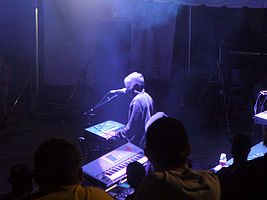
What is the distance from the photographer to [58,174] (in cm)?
146

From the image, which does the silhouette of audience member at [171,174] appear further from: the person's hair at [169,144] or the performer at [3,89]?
the performer at [3,89]

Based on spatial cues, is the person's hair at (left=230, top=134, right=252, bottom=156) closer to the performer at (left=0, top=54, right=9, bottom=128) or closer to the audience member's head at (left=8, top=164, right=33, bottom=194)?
the audience member's head at (left=8, top=164, right=33, bottom=194)

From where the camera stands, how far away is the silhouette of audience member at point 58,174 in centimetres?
146

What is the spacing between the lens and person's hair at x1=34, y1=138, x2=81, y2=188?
1.47m

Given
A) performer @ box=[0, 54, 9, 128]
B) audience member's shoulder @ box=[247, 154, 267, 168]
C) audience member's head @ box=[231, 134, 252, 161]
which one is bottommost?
performer @ box=[0, 54, 9, 128]

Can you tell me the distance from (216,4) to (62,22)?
579 cm

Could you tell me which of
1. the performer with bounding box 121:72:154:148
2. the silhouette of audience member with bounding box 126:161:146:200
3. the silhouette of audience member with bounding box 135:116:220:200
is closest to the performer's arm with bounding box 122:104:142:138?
the performer with bounding box 121:72:154:148

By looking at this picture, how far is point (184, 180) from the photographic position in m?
1.49

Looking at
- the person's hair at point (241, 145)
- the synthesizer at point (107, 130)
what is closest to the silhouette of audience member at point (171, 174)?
the person's hair at point (241, 145)

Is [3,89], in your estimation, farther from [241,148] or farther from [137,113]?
[241,148]

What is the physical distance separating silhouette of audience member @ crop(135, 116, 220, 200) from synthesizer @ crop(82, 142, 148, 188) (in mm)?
1171

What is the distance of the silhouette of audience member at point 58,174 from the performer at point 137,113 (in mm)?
2293

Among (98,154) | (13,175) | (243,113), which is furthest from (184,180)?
(243,113)

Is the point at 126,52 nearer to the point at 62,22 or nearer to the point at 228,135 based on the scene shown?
the point at 62,22
